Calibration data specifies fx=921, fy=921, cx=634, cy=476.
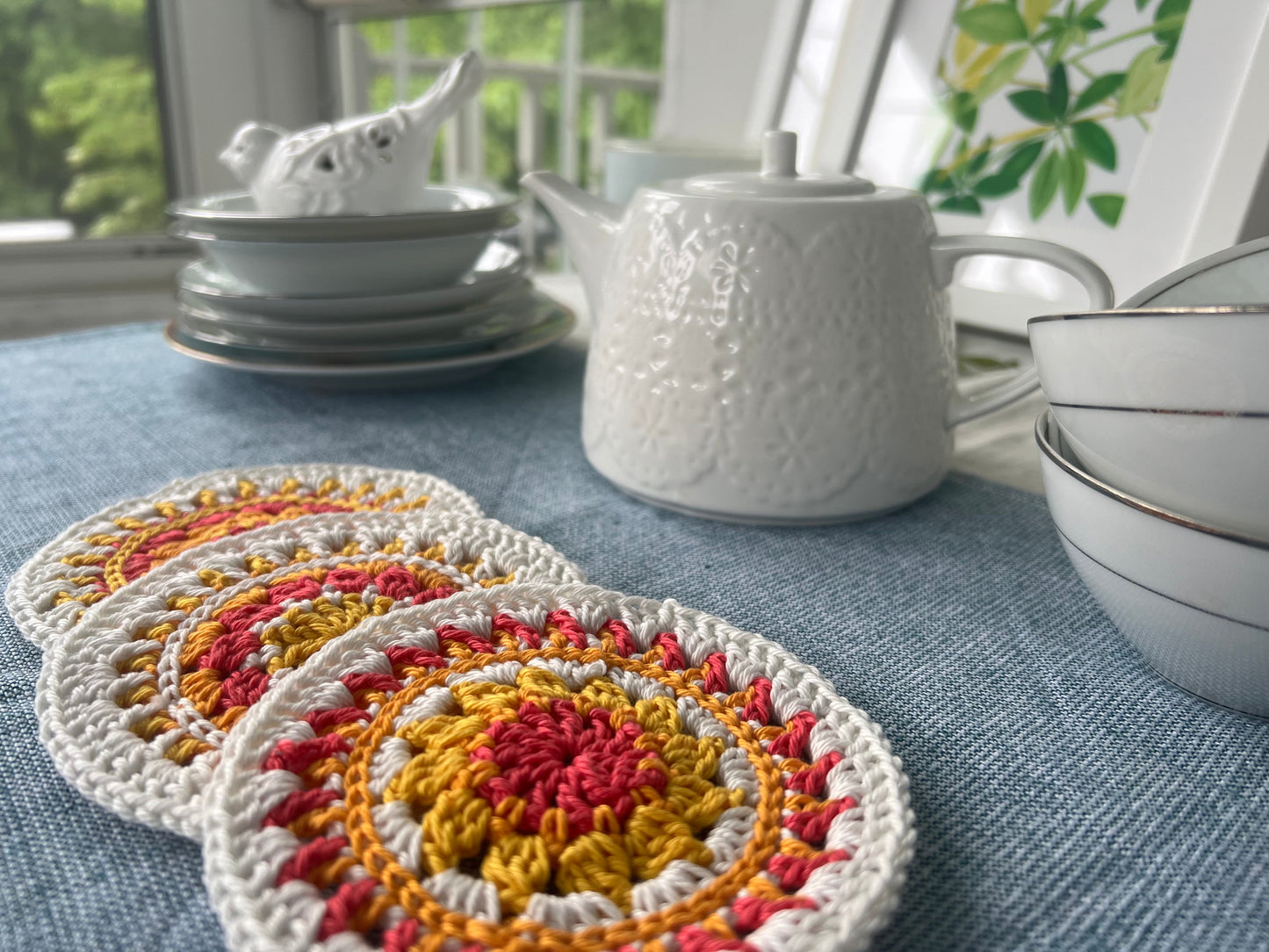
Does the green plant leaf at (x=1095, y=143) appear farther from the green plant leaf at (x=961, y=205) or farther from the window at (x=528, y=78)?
the window at (x=528, y=78)

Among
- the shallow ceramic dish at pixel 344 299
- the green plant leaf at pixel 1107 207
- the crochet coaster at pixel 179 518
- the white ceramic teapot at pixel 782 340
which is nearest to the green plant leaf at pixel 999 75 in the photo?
the green plant leaf at pixel 1107 207

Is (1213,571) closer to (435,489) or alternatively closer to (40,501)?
(435,489)

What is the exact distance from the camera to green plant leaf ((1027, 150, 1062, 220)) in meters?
0.70

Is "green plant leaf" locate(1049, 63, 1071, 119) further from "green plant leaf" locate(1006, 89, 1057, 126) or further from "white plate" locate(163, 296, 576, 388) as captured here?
"white plate" locate(163, 296, 576, 388)

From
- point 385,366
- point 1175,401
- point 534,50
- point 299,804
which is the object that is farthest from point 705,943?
point 534,50

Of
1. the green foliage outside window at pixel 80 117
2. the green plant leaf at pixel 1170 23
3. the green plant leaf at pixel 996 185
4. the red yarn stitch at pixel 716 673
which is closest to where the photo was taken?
the red yarn stitch at pixel 716 673

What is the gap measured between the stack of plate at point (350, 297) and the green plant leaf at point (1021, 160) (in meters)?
0.39

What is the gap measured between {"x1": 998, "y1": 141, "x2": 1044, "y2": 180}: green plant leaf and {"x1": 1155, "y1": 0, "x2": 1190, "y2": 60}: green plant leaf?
99 mm

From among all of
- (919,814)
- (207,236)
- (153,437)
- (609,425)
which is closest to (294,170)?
(207,236)

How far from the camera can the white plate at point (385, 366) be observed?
26.3 inches

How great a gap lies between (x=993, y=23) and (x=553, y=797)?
2.28 feet

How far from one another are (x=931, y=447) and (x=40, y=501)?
0.50 metres

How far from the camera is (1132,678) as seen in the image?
1.24ft

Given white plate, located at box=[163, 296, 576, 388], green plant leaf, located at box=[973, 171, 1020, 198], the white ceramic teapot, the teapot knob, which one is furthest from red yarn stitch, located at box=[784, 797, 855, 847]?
green plant leaf, located at box=[973, 171, 1020, 198]
